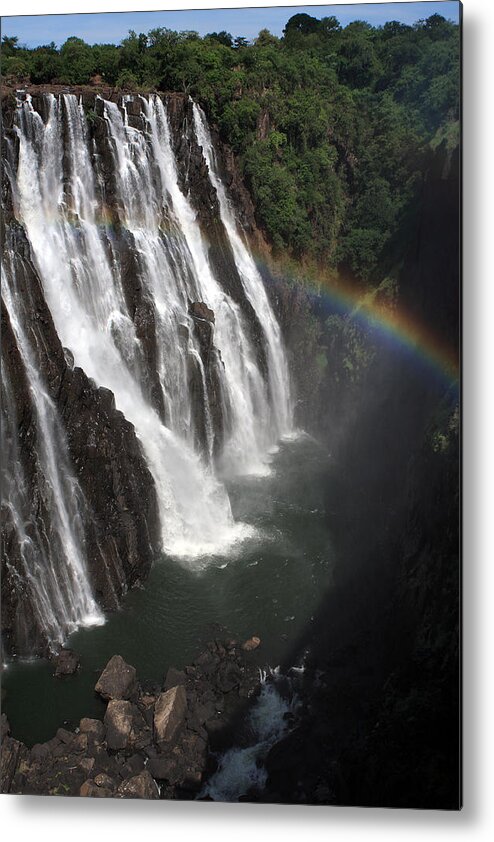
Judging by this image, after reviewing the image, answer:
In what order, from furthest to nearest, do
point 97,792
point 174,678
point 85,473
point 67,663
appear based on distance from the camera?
1. point 85,473
2. point 67,663
3. point 174,678
4. point 97,792

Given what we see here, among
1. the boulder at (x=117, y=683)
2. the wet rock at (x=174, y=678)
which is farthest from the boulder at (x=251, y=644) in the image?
the boulder at (x=117, y=683)

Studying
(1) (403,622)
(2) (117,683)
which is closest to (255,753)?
(2) (117,683)

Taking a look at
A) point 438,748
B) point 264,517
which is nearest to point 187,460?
point 264,517

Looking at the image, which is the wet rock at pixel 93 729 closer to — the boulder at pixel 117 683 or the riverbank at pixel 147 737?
the riverbank at pixel 147 737

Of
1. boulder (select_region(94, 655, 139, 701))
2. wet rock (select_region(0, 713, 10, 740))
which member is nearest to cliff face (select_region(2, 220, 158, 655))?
wet rock (select_region(0, 713, 10, 740))

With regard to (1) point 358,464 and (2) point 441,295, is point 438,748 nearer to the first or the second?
(1) point 358,464

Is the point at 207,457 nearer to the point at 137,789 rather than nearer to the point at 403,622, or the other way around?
the point at 403,622
